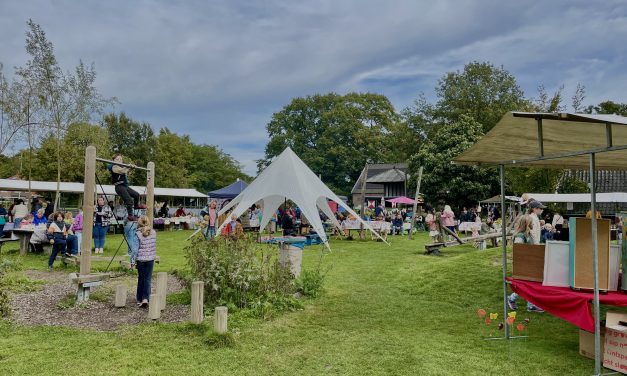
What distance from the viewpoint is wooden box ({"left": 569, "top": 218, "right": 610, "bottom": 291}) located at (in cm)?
441

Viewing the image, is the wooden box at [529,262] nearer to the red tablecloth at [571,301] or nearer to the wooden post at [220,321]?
the red tablecloth at [571,301]

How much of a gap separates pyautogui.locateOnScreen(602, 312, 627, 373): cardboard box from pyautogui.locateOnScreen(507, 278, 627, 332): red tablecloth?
0.22 meters

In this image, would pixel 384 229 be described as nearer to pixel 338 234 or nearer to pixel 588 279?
pixel 338 234

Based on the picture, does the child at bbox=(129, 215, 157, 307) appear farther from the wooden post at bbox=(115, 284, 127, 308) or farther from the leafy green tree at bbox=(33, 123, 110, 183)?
the leafy green tree at bbox=(33, 123, 110, 183)

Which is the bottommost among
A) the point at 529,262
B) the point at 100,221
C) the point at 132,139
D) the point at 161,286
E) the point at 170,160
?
the point at 161,286

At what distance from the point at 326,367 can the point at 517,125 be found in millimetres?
3226

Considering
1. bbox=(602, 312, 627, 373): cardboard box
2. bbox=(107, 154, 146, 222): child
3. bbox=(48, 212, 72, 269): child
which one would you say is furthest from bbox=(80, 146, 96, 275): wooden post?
bbox=(602, 312, 627, 373): cardboard box

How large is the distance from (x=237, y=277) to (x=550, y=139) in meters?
4.62

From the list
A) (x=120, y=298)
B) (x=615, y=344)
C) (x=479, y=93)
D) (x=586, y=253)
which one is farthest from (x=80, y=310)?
(x=479, y=93)

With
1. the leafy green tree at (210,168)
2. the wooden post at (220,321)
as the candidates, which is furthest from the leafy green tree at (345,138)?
the wooden post at (220,321)

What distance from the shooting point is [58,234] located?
11.4 meters

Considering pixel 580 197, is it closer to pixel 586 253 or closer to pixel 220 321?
pixel 586 253

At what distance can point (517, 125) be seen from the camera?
15.9 feet

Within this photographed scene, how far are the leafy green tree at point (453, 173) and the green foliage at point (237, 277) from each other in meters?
25.5
